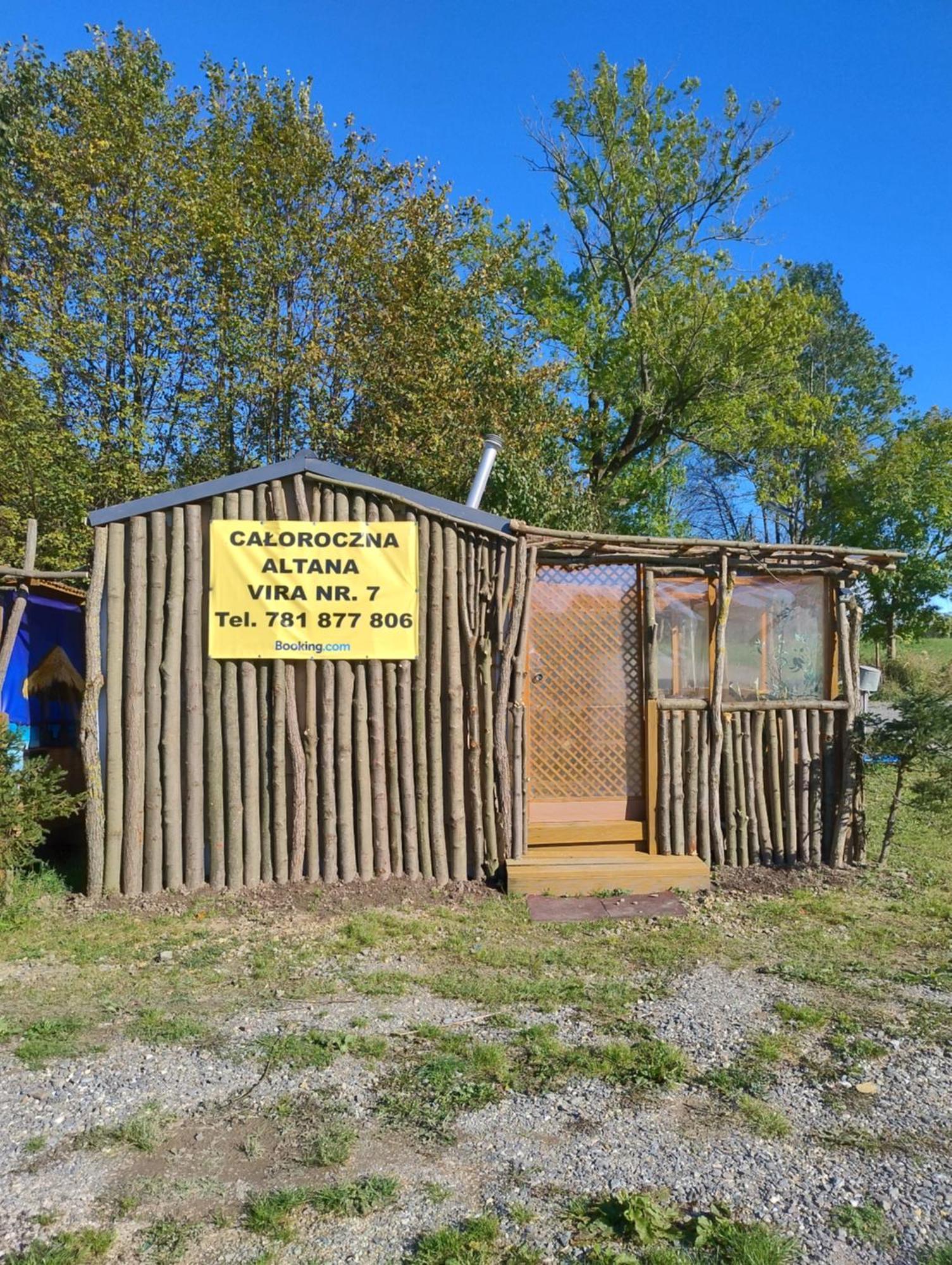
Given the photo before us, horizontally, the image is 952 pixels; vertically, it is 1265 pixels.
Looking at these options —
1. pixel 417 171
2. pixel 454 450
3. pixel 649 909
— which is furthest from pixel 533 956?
pixel 417 171

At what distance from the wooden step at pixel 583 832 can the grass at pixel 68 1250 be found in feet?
15.7

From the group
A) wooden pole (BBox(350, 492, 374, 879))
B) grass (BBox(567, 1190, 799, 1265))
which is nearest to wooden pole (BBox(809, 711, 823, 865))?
wooden pole (BBox(350, 492, 374, 879))

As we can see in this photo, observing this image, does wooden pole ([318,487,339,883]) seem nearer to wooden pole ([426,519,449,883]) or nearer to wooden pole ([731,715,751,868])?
Answer: wooden pole ([426,519,449,883])

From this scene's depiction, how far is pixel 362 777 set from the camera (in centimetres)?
676

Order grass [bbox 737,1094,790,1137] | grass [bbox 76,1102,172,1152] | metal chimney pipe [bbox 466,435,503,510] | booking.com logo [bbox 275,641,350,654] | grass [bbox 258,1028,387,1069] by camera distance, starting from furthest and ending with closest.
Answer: metal chimney pipe [bbox 466,435,503,510]
booking.com logo [bbox 275,641,350,654]
grass [bbox 258,1028,387,1069]
grass [bbox 737,1094,790,1137]
grass [bbox 76,1102,172,1152]

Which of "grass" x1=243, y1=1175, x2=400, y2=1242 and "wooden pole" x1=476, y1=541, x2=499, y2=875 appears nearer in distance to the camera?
"grass" x1=243, y1=1175, x2=400, y2=1242

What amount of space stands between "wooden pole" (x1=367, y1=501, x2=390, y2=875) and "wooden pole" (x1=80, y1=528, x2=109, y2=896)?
6.64 ft

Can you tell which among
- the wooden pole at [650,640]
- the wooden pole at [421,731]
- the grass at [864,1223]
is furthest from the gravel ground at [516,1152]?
the wooden pole at [650,640]

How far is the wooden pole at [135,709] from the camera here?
648 cm

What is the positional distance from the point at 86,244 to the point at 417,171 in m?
5.61

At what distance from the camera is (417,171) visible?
14.8 m

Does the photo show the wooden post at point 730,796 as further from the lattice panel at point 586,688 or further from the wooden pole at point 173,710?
the wooden pole at point 173,710

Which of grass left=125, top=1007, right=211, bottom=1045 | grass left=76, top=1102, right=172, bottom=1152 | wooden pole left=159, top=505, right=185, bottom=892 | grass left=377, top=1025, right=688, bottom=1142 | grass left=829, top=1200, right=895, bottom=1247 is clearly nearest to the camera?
grass left=829, top=1200, right=895, bottom=1247

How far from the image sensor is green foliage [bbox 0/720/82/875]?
5.94m
